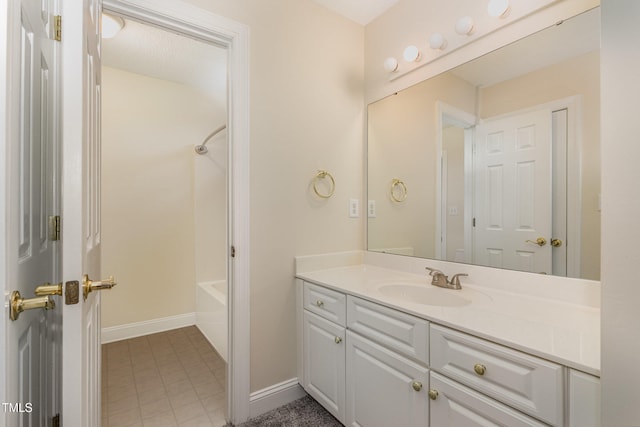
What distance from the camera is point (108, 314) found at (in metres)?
2.68

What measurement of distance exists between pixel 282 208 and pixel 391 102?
3.40 ft

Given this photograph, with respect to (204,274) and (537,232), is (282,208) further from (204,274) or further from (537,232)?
(204,274)

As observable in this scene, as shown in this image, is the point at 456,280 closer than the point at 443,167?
Yes

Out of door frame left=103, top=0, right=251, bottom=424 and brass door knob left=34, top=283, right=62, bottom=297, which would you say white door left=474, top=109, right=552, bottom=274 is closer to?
door frame left=103, top=0, right=251, bottom=424

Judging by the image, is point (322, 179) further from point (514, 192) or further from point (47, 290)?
point (47, 290)

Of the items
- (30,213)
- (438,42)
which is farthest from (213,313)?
(438,42)

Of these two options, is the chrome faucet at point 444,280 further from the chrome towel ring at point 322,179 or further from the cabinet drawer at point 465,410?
the chrome towel ring at point 322,179

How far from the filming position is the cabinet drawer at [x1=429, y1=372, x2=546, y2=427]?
85 centimetres

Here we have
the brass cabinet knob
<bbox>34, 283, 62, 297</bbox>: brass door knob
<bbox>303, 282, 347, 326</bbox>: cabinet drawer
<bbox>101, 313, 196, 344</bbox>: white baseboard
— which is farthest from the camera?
<bbox>101, 313, 196, 344</bbox>: white baseboard

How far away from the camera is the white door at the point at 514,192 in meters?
1.30

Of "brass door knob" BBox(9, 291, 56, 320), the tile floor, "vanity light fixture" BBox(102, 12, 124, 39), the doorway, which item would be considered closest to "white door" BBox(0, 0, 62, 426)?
"brass door knob" BBox(9, 291, 56, 320)

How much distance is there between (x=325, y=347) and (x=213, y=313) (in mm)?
1386

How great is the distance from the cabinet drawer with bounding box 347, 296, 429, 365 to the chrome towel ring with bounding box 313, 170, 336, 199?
0.75 metres

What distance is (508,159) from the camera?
1411 mm
